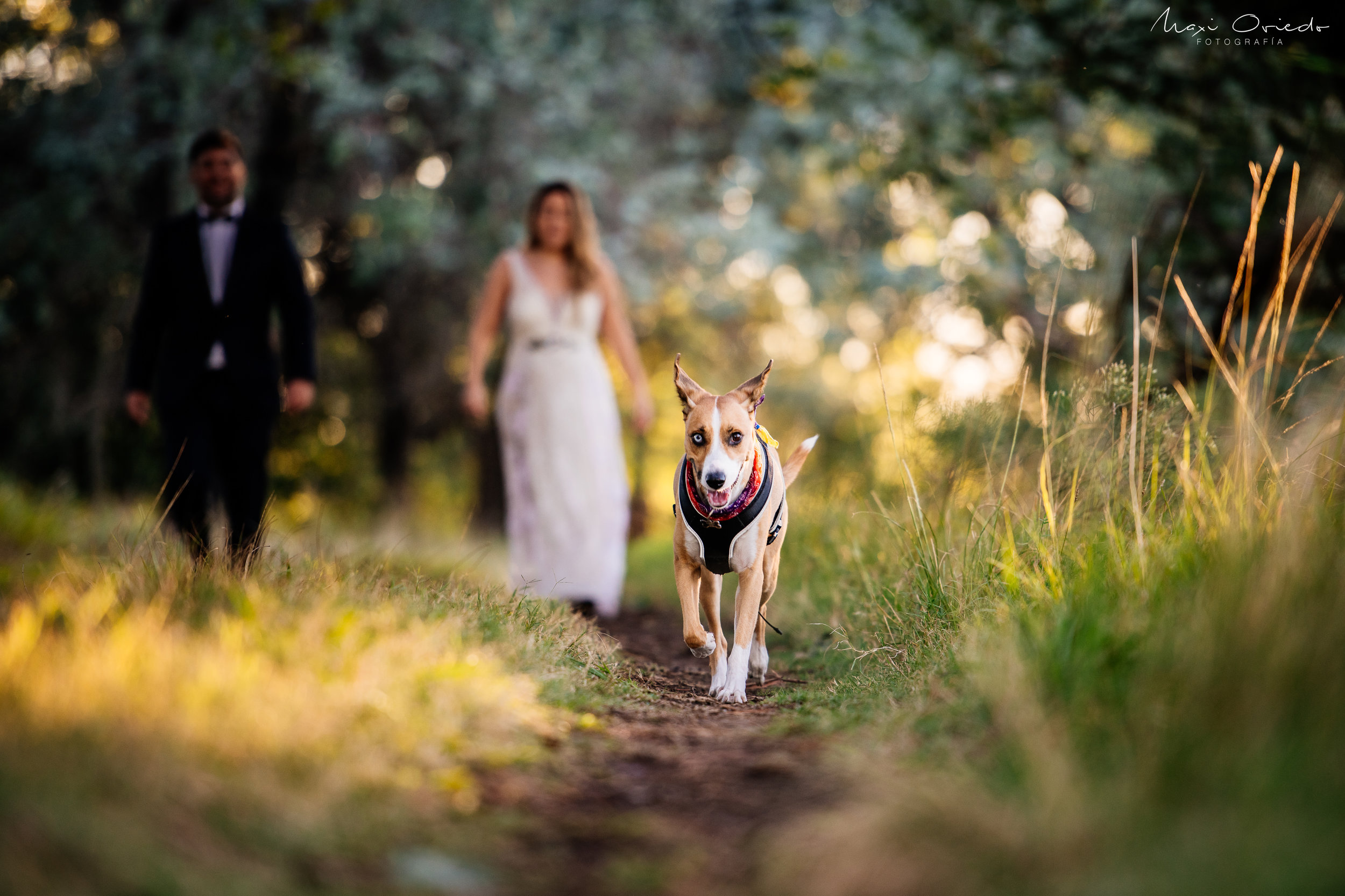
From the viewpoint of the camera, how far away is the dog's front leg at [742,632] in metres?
3.75

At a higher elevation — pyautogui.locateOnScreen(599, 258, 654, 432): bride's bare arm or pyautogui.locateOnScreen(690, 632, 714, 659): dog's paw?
pyautogui.locateOnScreen(599, 258, 654, 432): bride's bare arm

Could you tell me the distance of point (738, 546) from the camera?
148 inches

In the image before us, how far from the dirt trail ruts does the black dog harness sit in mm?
643

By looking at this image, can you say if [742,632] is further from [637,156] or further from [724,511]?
[637,156]

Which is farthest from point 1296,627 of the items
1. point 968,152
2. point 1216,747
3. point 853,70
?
point 968,152

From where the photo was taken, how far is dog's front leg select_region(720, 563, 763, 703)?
375 centimetres

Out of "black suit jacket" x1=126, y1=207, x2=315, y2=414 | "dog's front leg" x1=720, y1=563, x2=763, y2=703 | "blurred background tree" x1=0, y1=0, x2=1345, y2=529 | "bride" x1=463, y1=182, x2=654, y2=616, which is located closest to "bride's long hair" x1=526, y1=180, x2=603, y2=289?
"bride" x1=463, y1=182, x2=654, y2=616

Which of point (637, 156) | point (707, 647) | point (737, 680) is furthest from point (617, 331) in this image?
point (637, 156)

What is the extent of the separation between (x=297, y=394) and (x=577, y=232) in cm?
222

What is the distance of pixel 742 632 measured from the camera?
3787mm

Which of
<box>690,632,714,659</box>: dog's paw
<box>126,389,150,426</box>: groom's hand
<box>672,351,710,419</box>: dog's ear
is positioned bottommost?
<box>690,632,714,659</box>: dog's paw

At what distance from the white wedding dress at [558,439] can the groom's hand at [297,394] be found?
5.36 feet

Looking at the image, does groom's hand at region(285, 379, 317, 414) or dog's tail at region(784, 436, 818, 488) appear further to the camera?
groom's hand at region(285, 379, 317, 414)

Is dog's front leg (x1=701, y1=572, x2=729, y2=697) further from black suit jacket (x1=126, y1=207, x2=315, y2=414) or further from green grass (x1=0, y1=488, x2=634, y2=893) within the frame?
black suit jacket (x1=126, y1=207, x2=315, y2=414)
